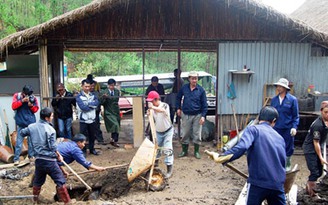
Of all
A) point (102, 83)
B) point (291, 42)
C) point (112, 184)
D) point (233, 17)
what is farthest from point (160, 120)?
point (102, 83)

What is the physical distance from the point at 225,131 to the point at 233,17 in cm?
285

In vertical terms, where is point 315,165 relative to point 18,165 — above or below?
above

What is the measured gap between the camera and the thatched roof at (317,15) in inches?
452

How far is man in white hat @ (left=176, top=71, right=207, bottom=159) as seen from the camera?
24.4 ft

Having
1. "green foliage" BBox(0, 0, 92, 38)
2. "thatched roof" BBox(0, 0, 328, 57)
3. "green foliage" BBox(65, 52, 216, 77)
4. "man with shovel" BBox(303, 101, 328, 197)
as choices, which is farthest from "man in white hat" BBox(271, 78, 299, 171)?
"green foliage" BBox(65, 52, 216, 77)

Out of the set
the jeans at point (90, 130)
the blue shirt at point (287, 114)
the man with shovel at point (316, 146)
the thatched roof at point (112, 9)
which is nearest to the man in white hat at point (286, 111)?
the blue shirt at point (287, 114)

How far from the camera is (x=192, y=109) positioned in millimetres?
7461

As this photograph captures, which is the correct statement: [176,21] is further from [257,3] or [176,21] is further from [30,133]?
[30,133]

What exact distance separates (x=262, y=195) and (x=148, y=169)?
2394mm

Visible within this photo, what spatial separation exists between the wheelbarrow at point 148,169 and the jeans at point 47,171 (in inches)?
43.2

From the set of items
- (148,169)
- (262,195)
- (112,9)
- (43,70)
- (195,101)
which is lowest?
(148,169)

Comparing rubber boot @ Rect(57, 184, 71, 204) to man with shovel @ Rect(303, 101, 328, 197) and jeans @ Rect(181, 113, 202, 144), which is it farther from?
man with shovel @ Rect(303, 101, 328, 197)

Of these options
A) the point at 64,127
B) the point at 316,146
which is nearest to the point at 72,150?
the point at 64,127

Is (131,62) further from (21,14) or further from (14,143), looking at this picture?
(14,143)
